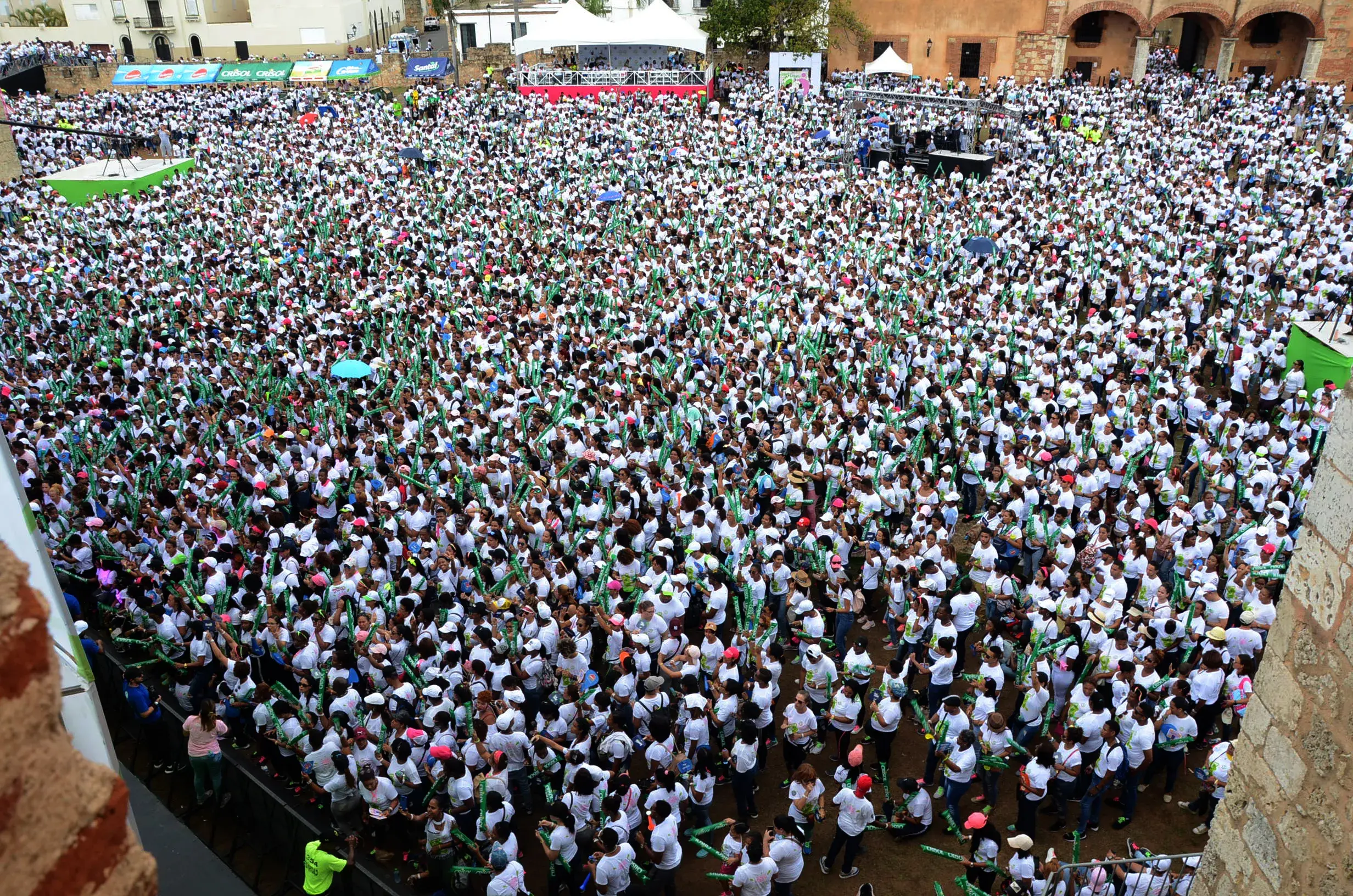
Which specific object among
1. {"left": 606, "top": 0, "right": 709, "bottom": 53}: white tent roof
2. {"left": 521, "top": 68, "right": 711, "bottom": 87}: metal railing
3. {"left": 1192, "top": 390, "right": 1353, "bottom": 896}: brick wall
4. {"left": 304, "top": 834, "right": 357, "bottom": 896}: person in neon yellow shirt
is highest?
{"left": 606, "top": 0, "right": 709, "bottom": 53}: white tent roof

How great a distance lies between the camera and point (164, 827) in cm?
760

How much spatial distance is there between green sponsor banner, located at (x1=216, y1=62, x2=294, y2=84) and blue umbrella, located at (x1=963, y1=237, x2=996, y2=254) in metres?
32.4

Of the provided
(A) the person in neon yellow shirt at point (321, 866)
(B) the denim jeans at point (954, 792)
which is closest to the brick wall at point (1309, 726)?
(B) the denim jeans at point (954, 792)

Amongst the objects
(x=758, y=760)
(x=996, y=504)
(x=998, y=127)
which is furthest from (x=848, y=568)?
(x=998, y=127)

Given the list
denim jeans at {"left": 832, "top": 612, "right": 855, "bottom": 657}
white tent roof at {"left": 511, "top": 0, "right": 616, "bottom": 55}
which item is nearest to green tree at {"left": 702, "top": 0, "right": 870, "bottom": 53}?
white tent roof at {"left": 511, "top": 0, "right": 616, "bottom": 55}

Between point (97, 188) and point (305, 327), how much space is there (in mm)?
14691

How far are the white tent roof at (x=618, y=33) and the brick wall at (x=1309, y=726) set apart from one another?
115ft

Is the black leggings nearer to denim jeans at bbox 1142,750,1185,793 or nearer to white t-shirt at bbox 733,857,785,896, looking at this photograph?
white t-shirt at bbox 733,857,785,896

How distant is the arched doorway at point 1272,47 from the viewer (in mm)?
39219

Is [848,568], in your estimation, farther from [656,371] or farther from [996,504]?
[656,371]

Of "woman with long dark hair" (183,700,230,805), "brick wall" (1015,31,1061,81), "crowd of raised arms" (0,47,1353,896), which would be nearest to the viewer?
"crowd of raised arms" (0,47,1353,896)

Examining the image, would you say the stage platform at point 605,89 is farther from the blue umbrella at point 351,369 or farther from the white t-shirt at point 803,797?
the white t-shirt at point 803,797

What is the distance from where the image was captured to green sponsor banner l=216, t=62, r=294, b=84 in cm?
4069

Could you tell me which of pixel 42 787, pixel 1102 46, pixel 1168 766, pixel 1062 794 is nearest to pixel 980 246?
pixel 1168 766
